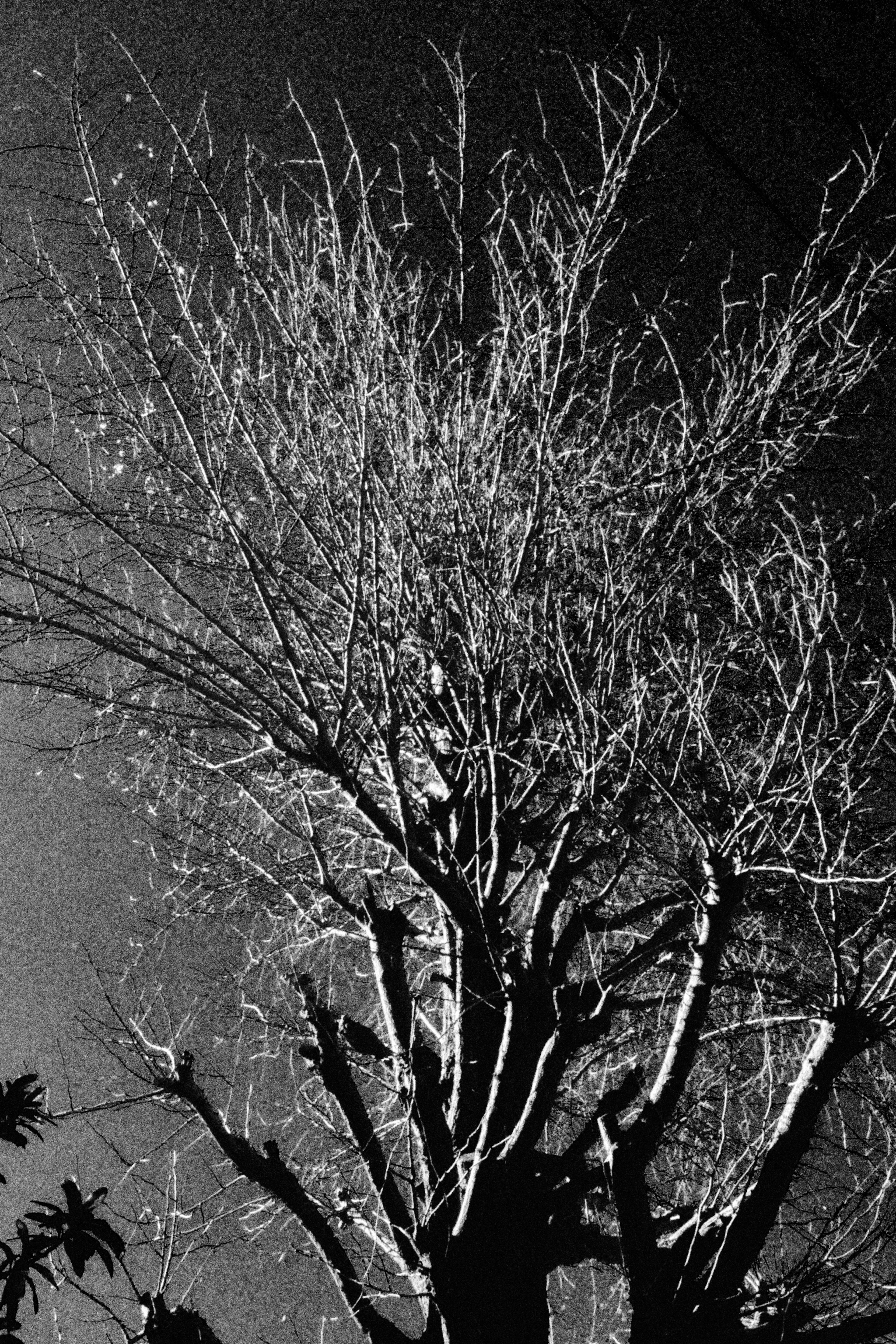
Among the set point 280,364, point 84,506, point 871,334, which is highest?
point 280,364

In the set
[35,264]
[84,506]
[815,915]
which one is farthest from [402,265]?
[815,915]

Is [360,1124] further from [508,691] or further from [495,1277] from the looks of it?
[508,691]

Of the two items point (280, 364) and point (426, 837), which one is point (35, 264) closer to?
point (280, 364)

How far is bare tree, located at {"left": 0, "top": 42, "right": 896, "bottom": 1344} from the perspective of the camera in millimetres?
3549

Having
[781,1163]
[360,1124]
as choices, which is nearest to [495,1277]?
[360,1124]

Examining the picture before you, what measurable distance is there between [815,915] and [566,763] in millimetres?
1685

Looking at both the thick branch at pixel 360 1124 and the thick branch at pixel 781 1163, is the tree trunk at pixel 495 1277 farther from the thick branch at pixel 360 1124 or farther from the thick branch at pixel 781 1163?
the thick branch at pixel 781 1163

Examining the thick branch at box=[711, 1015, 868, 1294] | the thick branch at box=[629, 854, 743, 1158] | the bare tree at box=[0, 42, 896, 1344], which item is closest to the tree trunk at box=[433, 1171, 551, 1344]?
the bare tree at box=[0, 42, 896, 1344]

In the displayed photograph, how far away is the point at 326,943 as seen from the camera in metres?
7.21

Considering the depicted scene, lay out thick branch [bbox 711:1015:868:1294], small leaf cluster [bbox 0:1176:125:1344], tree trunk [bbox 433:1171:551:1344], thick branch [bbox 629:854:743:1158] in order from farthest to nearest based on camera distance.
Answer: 1. tree trunk [bbox 433:1171:551:1344]
2. thick branch [bbox 629:854:743:1158]
3. thick branch [bbox 711:1015:868:1294]
4. small leaf cluster [bbox 0:1176:125:1344]

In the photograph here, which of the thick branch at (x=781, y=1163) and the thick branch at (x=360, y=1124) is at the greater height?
the thick branch at (x=360, y=1124)

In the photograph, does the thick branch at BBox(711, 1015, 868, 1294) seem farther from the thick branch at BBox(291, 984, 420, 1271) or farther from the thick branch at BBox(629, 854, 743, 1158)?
the thick branch at BBox(291, 984, 420, 1271)

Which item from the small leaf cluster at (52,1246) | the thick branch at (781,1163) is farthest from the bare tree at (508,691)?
the small leaf cluster at (52,1246)

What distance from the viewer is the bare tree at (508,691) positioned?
11.6 ft
